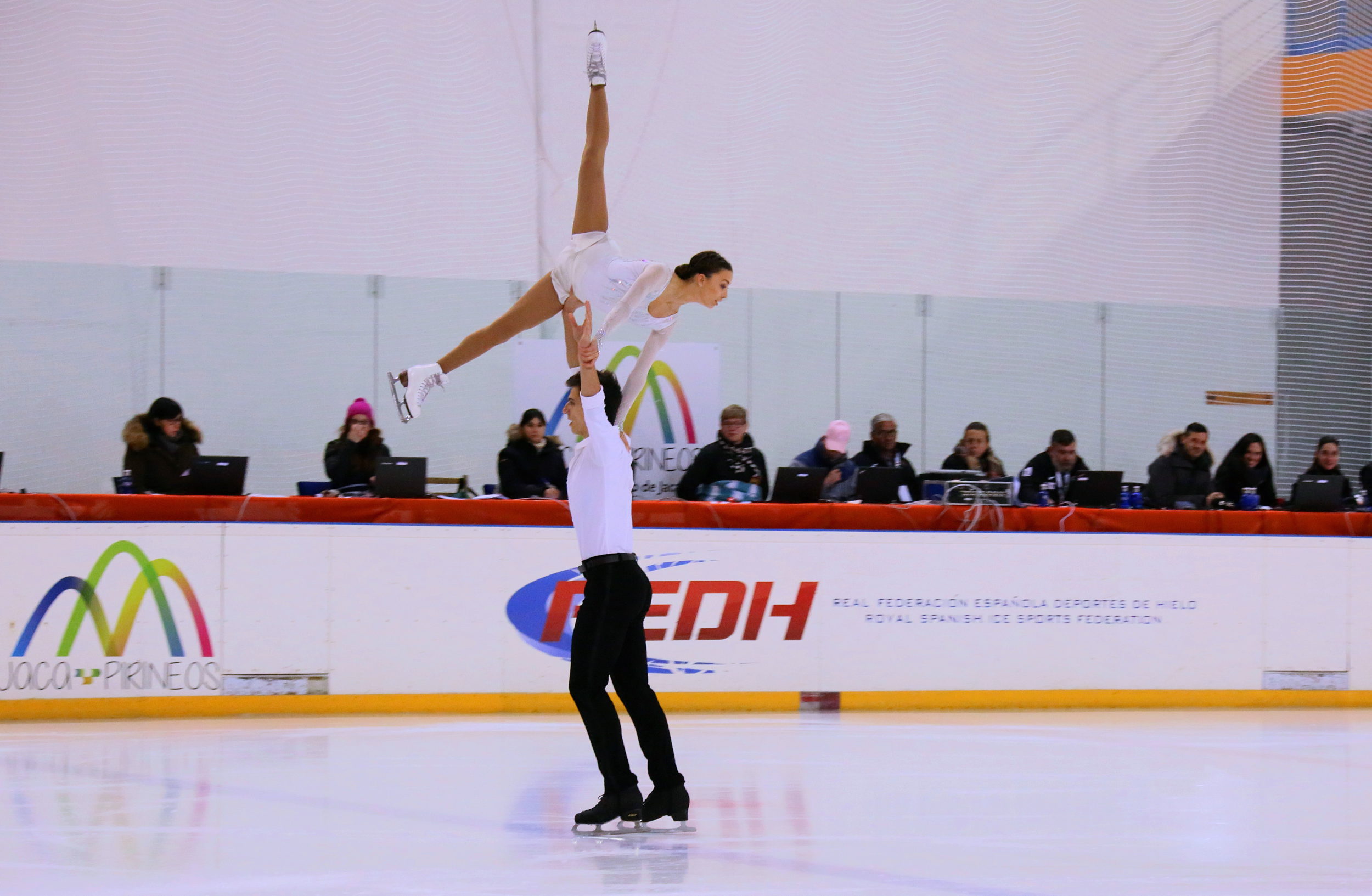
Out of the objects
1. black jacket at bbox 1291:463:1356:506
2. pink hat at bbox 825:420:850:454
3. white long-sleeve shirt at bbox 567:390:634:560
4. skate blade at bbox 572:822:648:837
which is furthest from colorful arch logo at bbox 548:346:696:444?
skate blade at bbox 572:822:648:837

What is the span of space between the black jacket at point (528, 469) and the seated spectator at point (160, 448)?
77.7 inches

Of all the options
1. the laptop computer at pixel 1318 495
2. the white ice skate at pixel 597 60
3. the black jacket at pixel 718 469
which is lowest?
the laptop computer at pixel 1318 495

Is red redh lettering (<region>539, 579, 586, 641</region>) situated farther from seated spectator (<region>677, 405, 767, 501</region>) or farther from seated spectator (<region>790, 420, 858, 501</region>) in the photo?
seated spectator (<region>790, 420, 858, 501</region>)

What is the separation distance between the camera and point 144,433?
780cm

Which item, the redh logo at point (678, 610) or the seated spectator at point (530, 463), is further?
the seated spectator at point (530, 463)

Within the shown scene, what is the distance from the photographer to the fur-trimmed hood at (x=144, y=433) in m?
7.76

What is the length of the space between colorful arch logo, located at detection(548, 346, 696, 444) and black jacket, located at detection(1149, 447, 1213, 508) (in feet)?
11.3

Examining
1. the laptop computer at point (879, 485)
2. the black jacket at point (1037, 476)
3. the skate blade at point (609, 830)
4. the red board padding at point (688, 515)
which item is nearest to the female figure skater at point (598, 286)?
the skate blade at point (609, 830)

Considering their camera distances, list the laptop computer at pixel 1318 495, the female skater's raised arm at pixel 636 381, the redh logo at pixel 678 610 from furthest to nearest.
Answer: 1. the laptop computer at pixel 1318 495
2. the redh logo at pixel 678 610
3. the female skater's raised arm at pixel 636 381

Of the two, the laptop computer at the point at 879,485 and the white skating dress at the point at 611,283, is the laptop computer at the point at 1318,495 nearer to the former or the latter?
the laptop computer at the point at 879,485

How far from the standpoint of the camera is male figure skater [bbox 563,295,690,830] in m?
4.25

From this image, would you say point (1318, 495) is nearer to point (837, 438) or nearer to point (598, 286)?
point (837, 438)

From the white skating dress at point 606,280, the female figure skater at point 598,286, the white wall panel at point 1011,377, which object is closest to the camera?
the female figure skater at point 598,286

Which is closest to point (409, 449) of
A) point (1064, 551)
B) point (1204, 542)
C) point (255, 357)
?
point (255, 357)
